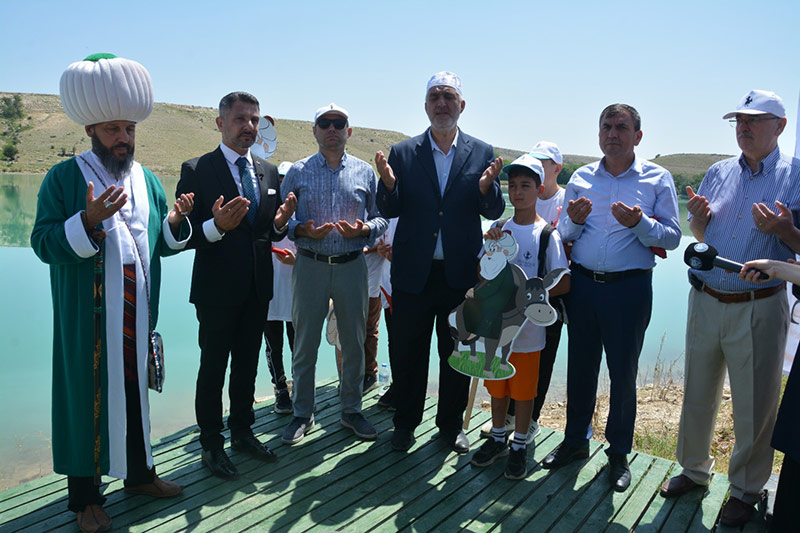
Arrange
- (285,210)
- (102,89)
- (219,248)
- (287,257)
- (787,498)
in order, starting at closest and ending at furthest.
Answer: (787,498), (102,89), (219,248), (285,210), (287,257)

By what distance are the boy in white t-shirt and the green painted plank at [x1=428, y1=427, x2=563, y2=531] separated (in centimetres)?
8

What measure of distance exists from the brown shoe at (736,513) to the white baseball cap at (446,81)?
311cm

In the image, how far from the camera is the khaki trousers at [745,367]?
3.23 m

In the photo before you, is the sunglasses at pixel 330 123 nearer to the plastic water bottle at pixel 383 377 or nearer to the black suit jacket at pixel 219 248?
the black suit jacket at pixel 219 248

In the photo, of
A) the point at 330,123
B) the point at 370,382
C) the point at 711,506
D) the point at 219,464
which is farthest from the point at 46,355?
the point at 711,506

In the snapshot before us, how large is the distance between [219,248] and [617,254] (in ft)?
8.41

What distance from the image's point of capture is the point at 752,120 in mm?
3279

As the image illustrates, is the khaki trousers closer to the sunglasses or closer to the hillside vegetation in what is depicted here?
the sunglasses

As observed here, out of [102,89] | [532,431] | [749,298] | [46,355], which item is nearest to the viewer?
[102,89]

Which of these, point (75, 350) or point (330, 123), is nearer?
point (75, 350)

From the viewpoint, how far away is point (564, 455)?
393 cm

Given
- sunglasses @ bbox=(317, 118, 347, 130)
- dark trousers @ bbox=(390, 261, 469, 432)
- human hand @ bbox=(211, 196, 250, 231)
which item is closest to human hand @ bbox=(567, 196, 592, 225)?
dark trousers @ bbox=(390, 261, 469, 432)

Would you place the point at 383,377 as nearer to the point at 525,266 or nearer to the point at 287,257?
the point at 287,257

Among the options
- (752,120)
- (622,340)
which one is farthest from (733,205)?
(622,340)
